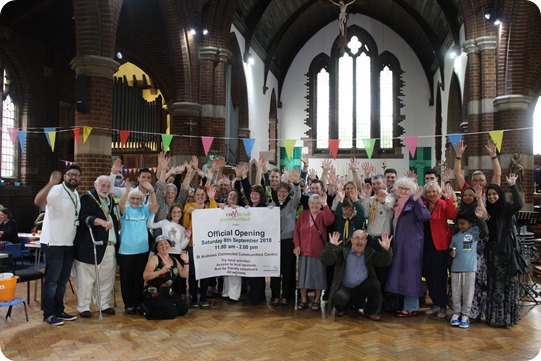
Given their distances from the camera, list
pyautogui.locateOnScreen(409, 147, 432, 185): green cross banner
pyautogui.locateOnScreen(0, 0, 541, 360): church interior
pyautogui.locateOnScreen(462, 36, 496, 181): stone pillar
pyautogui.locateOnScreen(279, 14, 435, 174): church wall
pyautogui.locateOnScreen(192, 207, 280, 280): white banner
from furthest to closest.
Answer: pyautogui.locateOnScreen(279, 14, 435, 174): church wall → pyautogui.locateOnScreen(409, 147, 432, 185): green cross banner → pyautogui.locateOnScreen(462, 36, 496, 181): stone pillar → pyautogui.locateOnScreen(192, 207, 280, 280): white banner → pyautogui.locateOnScreen(0, 0, 541, 360): church interior

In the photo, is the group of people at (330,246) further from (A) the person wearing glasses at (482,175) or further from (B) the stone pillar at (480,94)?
(B) the stone pillar at (480,94)

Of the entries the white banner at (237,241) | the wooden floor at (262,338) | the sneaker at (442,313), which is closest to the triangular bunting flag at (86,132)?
the white banner at (237,241)

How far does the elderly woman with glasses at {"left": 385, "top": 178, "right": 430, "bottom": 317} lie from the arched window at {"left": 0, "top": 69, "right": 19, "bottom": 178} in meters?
11.5

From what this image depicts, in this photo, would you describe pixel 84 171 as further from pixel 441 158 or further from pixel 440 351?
pixel 441 158

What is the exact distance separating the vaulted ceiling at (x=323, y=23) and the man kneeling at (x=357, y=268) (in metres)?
12.1

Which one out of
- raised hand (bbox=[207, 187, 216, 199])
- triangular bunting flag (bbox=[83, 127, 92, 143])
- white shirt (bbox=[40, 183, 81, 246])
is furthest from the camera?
triangular bunting flag (bbox=[83, 127, 92, 143])

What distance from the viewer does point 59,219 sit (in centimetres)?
528

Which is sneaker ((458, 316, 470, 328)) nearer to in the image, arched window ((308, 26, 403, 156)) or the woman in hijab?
the woman in hijab

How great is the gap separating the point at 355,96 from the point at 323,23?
418 cm

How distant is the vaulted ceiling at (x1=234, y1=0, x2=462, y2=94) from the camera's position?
56.2 ft

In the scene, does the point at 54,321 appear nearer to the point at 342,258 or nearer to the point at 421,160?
the point at 342,258

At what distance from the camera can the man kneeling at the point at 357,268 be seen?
5.53 m

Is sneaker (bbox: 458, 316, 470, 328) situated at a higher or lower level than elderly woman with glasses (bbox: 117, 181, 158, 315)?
lower

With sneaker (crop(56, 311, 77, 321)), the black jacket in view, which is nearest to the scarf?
the black jacket
